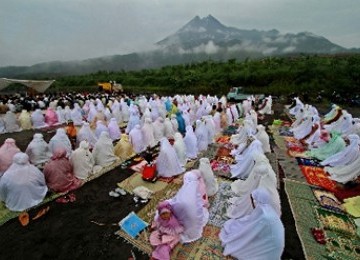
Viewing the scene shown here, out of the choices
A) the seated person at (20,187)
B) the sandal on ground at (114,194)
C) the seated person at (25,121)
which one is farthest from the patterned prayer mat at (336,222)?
the seated person at (25,121)

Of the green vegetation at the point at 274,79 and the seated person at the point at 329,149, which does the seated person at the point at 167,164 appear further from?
the green vegetation at the point at 274,79

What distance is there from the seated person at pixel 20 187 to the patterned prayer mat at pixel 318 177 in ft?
19.8

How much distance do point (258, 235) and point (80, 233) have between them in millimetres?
2850

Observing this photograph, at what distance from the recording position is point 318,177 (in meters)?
6.27

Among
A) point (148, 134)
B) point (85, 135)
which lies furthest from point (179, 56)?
point (85, 135)

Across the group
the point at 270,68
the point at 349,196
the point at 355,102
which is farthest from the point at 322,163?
the point at 270,68

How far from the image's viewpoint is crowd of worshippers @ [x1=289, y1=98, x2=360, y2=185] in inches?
240

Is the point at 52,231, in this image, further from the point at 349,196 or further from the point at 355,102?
the point at 355,102

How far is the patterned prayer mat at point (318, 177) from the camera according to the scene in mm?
5820

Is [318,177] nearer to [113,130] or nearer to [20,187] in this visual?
[20,187]

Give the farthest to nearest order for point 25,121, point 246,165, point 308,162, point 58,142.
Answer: point 25,121 < point 308,162 < point 58,142 < point 246,165

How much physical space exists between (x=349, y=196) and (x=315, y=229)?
5.94 ft

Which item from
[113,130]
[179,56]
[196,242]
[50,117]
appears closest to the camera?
[196,242]

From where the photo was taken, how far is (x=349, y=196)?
538 cm
